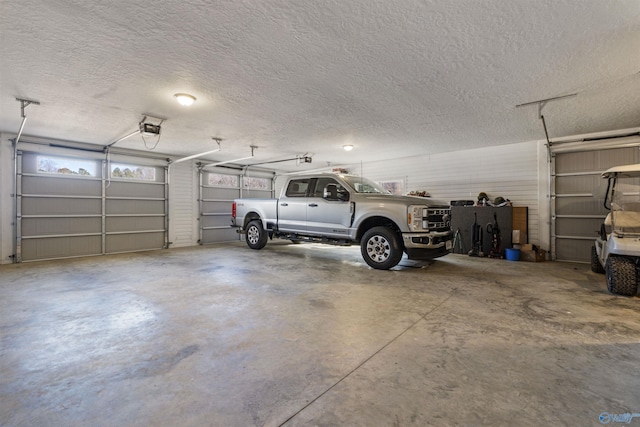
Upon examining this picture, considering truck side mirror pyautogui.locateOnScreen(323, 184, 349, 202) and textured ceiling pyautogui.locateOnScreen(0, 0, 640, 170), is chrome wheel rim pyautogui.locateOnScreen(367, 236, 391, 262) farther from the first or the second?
textured ceiling pyautogui.locateOnScreen(0, 0, 640, 170)

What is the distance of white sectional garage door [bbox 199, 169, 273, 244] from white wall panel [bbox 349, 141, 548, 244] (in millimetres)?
5613

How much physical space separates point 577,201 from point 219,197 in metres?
10.5

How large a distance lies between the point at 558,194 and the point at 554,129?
1680 millimetres

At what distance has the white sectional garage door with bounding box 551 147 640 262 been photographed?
21.0 ft

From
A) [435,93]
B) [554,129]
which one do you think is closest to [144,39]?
[435,93]

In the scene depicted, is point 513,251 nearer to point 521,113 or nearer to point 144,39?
point 521,113

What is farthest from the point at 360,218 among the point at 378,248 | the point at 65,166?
the point at 65,166

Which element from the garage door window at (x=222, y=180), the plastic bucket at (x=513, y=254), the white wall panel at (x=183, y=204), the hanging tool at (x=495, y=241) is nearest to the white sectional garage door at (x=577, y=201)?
the plastic bucket at (x=513, y=254)

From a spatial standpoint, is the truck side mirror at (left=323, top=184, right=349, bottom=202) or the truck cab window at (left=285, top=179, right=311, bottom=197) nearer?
the truck side mirror at (left=323, top=184, right=349, bottom=202)

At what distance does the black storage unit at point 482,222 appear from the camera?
23.4 ft

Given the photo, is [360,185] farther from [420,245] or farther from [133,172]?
[133,172]

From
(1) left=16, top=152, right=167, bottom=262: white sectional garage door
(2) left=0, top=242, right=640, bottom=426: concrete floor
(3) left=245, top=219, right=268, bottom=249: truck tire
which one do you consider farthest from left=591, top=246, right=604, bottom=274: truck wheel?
(1) left=16, top=152, right=167, bottom=262: white sectional garage door

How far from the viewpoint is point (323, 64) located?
343cm

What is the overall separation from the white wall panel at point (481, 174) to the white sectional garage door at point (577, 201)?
0.35 meters
